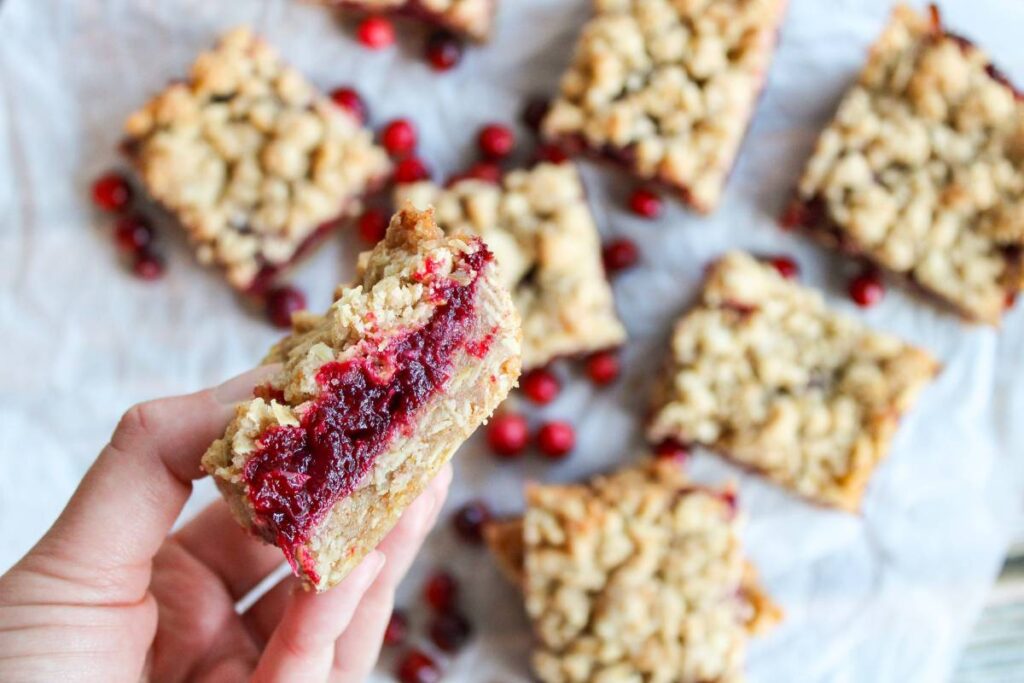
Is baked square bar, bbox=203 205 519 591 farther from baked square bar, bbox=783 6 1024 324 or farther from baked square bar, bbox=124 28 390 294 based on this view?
baked square bar, bbox=783 6 1024 324

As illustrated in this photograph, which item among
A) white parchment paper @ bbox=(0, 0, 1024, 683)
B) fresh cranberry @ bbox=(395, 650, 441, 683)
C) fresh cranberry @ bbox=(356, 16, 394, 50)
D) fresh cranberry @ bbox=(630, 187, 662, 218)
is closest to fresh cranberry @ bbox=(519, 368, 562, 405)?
white parchment paper @ bbox=(0, 0, 1024, 683)

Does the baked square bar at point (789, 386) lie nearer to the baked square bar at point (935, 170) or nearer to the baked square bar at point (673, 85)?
the baked square bar at point (935, 170)

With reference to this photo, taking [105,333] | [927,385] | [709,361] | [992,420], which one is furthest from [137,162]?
[992,420]

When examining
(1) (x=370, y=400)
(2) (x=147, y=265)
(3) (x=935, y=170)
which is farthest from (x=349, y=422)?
(3) (x=935, y=170)

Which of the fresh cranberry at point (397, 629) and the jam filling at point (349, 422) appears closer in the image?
the jam filling at point (349, 422)

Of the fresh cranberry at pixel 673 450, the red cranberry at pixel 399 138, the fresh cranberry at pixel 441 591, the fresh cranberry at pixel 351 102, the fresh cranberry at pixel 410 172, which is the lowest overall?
the fresh cranberry at pixel 441 591

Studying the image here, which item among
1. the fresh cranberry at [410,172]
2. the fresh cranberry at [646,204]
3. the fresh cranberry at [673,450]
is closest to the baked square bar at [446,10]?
the fresh cranberry at [410,172]

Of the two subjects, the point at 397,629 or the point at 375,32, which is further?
the point at 375,32

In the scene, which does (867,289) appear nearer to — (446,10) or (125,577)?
(446,10)
